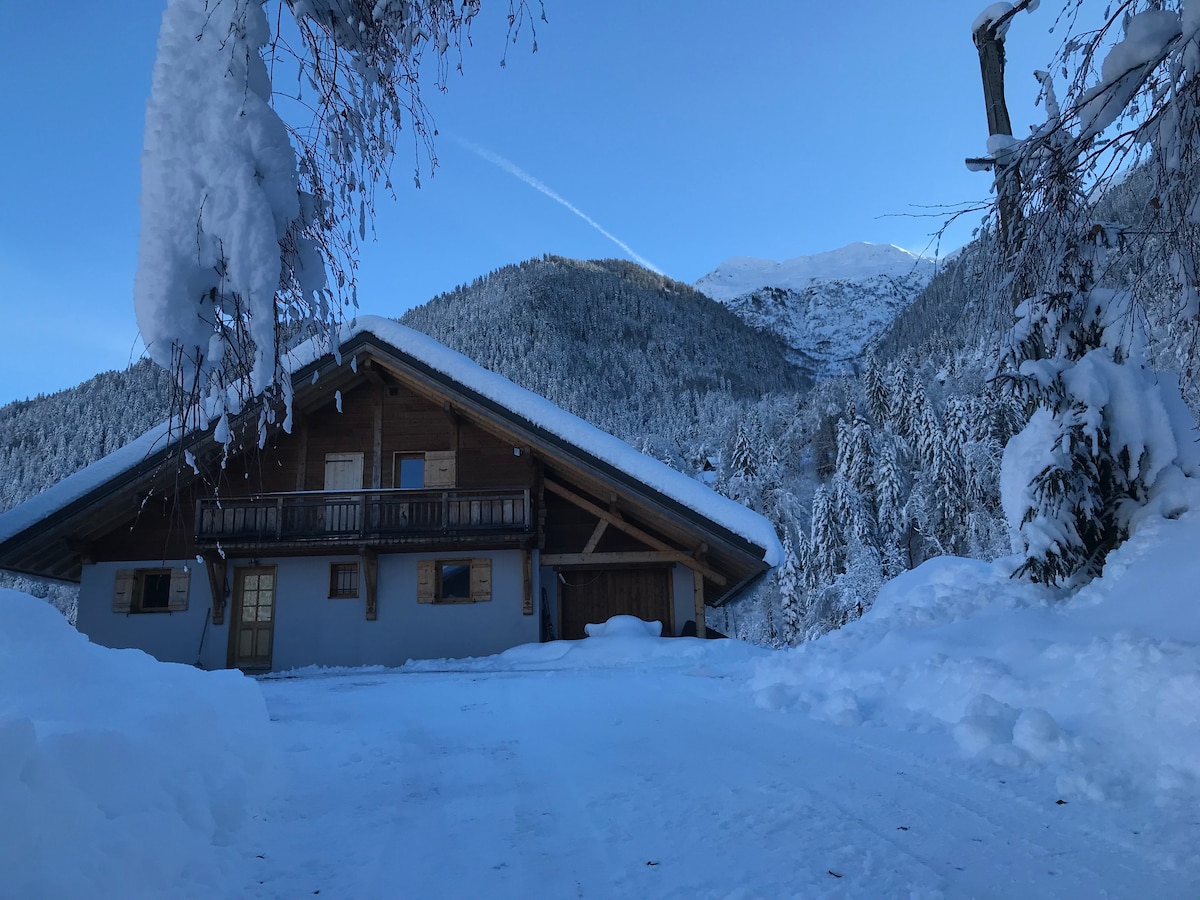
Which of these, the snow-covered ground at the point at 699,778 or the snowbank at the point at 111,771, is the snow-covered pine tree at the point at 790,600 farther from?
the snowbank at the point at 111,771

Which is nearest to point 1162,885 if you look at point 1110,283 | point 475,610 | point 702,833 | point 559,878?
point 702,833

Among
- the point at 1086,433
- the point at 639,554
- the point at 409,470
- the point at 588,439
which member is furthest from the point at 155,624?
the point at 1086,433

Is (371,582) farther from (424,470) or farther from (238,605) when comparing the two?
(238,605)

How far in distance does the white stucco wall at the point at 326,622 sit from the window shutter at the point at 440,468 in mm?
1691

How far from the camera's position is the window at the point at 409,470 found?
16750 millimetres

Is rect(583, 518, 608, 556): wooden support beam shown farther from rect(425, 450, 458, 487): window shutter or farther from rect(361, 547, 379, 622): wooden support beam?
rect(361, 547, 379, 622): wooden support beam

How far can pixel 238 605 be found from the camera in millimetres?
15867

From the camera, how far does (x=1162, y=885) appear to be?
268 centimetres

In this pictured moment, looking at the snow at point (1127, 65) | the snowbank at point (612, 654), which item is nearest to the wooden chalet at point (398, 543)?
the snowbank at point (612, 654)

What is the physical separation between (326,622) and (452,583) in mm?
2680

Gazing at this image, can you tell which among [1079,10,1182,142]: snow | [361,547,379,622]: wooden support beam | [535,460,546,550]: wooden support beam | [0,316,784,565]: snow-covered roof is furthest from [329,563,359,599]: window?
[1079,10,1182,142]: snow

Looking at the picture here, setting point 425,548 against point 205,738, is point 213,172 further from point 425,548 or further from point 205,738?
point 425,548

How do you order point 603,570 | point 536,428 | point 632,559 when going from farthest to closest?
point 603,570 < point 632,559 < point 536,428

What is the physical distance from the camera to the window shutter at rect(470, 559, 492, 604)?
51.8 feet
